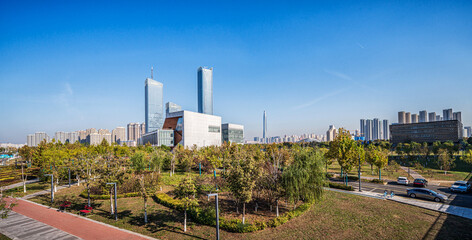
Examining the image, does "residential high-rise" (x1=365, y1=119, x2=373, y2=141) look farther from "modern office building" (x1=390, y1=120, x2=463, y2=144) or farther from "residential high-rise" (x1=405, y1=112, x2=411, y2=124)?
"modern office building" (x1=390, y1=120, x2=463, y2=144)

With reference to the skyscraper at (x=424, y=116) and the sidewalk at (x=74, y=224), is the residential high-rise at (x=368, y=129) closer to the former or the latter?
the skyscraper at (x=424, y=116)

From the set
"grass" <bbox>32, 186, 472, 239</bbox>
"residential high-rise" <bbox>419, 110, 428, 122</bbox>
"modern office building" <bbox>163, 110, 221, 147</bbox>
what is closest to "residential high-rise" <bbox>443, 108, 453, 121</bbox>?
"residential high-rise" <bbox>419, 110, 428, 122</bbox>

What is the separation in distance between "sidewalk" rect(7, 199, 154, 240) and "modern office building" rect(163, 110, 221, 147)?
6295cm

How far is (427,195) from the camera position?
23.2 m

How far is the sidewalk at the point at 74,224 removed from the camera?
1541cm

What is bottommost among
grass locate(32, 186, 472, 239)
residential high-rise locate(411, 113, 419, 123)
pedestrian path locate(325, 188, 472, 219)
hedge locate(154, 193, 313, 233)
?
pedestrian path locate(325, 188, 472, 219)

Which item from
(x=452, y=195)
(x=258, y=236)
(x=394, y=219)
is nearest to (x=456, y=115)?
(x=452, y=195)

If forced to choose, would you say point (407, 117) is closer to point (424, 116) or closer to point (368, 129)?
point (424, 116)

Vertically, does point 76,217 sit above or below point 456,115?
below

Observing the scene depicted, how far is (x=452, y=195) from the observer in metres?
24.9

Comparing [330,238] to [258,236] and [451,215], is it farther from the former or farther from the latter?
[451,215]

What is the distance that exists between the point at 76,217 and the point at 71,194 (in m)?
10.5

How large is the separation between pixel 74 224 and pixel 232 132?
10895cm

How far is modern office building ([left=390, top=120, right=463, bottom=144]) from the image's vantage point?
103812mm
